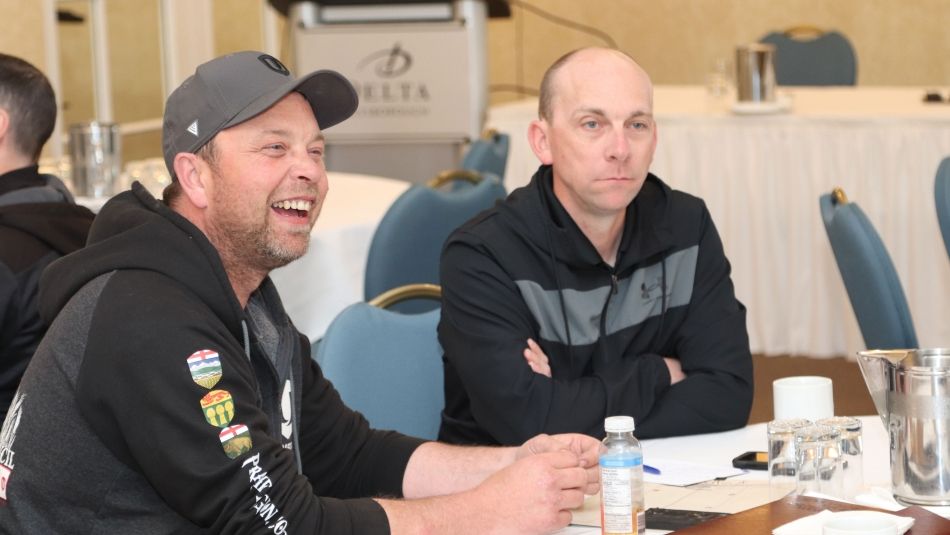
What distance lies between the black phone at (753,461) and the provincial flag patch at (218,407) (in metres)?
0.80

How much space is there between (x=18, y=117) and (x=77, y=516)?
160 cm

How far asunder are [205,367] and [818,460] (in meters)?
0.78

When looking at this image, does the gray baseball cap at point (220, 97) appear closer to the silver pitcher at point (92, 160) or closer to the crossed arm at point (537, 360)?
the crossed arm at point (537, 360)

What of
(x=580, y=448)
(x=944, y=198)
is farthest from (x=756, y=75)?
(x=580, y=448)

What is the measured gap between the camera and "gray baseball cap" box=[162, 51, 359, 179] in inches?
69.4

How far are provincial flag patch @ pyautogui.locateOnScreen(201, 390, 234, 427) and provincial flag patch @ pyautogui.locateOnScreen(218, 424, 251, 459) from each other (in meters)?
0.01

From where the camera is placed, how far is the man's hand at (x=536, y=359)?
2.35 metres

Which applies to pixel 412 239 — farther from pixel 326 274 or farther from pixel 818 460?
pixel 818 460

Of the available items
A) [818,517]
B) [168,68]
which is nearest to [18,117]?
[818,517]

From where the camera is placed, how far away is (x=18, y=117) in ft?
9.77

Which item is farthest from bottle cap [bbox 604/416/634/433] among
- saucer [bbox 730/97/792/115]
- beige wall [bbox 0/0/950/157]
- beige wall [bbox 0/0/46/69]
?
beige wall [bbox 0/0/950/157]

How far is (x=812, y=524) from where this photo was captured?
1545 millimetres

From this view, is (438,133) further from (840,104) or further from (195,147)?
(195,147)

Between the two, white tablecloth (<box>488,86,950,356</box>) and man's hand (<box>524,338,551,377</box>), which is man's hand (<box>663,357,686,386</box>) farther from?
white tablecloth (<box>488,86,950,356</box>)
